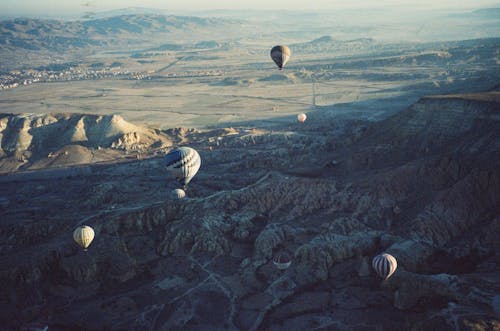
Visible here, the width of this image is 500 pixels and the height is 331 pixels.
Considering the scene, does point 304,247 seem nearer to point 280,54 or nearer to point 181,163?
point 181,163

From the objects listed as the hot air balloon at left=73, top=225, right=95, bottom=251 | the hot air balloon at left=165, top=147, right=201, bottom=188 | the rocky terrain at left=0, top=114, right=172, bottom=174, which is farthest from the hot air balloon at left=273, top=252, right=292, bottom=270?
the rocky terrain at left=0, top=114, right=172, bottom=174

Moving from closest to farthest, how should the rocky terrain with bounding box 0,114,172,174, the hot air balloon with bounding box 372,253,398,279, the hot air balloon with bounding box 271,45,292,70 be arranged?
the hot air balloon with bounding box 372,253,398,279 → the hot air balloon with bounding box 271,45,292,70 → the rocky terrain with bounding box 0,114,172,174

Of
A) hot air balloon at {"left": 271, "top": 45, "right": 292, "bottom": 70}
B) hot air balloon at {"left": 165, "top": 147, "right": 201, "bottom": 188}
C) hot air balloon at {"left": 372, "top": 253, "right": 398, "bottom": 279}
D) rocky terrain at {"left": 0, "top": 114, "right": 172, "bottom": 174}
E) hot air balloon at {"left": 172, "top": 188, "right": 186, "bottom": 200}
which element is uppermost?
hot air balloon at {"left": 271, "top": 45, "right": 292, "bottom": 70}

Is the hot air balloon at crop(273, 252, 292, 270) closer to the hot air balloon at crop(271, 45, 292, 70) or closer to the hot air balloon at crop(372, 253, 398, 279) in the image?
the hot air balloon at crop(372, 253, 398, 279)

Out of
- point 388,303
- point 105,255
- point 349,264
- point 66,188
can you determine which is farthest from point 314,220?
point 66,188

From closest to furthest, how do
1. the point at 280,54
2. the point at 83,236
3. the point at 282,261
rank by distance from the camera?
the point at 282,261, the point at 83,236, the point at 280,54

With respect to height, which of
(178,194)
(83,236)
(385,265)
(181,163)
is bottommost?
(178,194)

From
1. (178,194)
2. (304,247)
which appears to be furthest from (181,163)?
(304,247)
